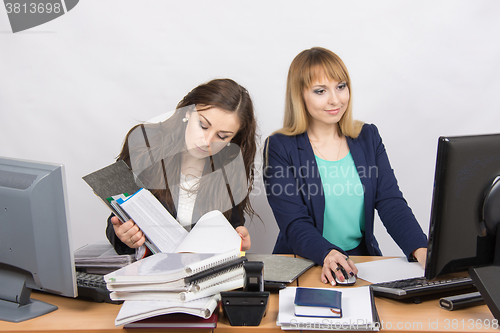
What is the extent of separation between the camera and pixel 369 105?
7.64ft

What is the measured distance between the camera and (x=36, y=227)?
3.12 ft

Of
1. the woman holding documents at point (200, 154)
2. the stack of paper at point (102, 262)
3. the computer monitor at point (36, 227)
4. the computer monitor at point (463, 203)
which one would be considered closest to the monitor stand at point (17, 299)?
the computer monitor at point (36, 227)

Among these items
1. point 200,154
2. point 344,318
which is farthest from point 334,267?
point 200,154

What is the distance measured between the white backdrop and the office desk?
1443 millimetres

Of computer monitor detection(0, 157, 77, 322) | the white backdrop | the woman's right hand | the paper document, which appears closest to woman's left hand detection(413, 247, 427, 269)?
the paper document

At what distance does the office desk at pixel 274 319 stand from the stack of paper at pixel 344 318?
3 cm

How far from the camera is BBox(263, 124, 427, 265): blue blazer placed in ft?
5.20

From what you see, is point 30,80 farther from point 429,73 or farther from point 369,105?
point 429,73

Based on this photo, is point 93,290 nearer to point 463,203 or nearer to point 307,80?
point 463,203

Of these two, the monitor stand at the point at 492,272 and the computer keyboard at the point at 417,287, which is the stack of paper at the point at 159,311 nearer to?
the computer keyboard at the point at 417,287

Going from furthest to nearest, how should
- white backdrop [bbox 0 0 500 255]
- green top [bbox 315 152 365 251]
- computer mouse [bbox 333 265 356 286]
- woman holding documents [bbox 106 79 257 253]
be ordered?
white backdrop [bbox 0 0 500 255]
green top [bbox 315 152 365 251]
woman holding documents [bbox 106 79 257 253]
computer mouse [bbox 333 265 356 286]

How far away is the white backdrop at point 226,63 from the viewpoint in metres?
2.26

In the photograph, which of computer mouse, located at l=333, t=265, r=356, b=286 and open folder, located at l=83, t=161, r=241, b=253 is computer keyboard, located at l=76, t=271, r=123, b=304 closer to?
open folder, located at l=83, t=161, r=241, b=253

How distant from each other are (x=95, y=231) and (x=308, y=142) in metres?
1.55
